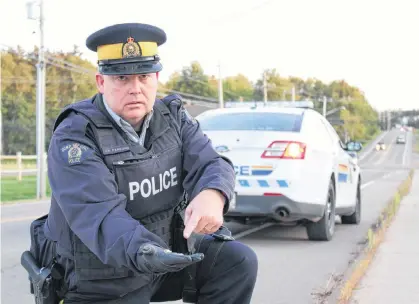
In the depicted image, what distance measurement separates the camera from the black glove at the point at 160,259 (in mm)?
1982

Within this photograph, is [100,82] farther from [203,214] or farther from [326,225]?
[326,225]

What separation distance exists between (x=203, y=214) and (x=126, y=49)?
65cm

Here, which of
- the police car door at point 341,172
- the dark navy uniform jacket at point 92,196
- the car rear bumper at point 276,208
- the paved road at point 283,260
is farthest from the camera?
the police car door at point 341,172

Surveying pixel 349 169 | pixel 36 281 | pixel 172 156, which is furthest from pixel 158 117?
pixel 349 169

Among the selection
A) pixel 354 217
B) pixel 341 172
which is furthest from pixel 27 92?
pixel 341 172

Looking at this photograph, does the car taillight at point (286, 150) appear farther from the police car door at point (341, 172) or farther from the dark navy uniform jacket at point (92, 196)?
the dark navy uniform jacket at point (92, 196)

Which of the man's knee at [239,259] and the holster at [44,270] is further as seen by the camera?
the man's knee at [239,259]

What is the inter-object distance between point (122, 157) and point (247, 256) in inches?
24.3

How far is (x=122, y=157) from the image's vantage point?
2.36 metres

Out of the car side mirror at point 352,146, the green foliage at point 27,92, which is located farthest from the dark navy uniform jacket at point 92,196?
the green foliage at point 27,92

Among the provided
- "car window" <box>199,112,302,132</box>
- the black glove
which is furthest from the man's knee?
"car window" <box>199,112,302,132</box>

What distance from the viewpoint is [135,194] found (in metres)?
2.37

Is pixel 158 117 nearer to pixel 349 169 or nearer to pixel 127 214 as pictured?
pixel 127 214

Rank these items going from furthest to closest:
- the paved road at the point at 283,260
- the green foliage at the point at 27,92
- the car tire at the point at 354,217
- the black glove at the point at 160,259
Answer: the green foliage at the point at 27,92 → the car tire at the point at 354,217 → the paved road at the point at 283,260 → the black glove at the point at 160,259
